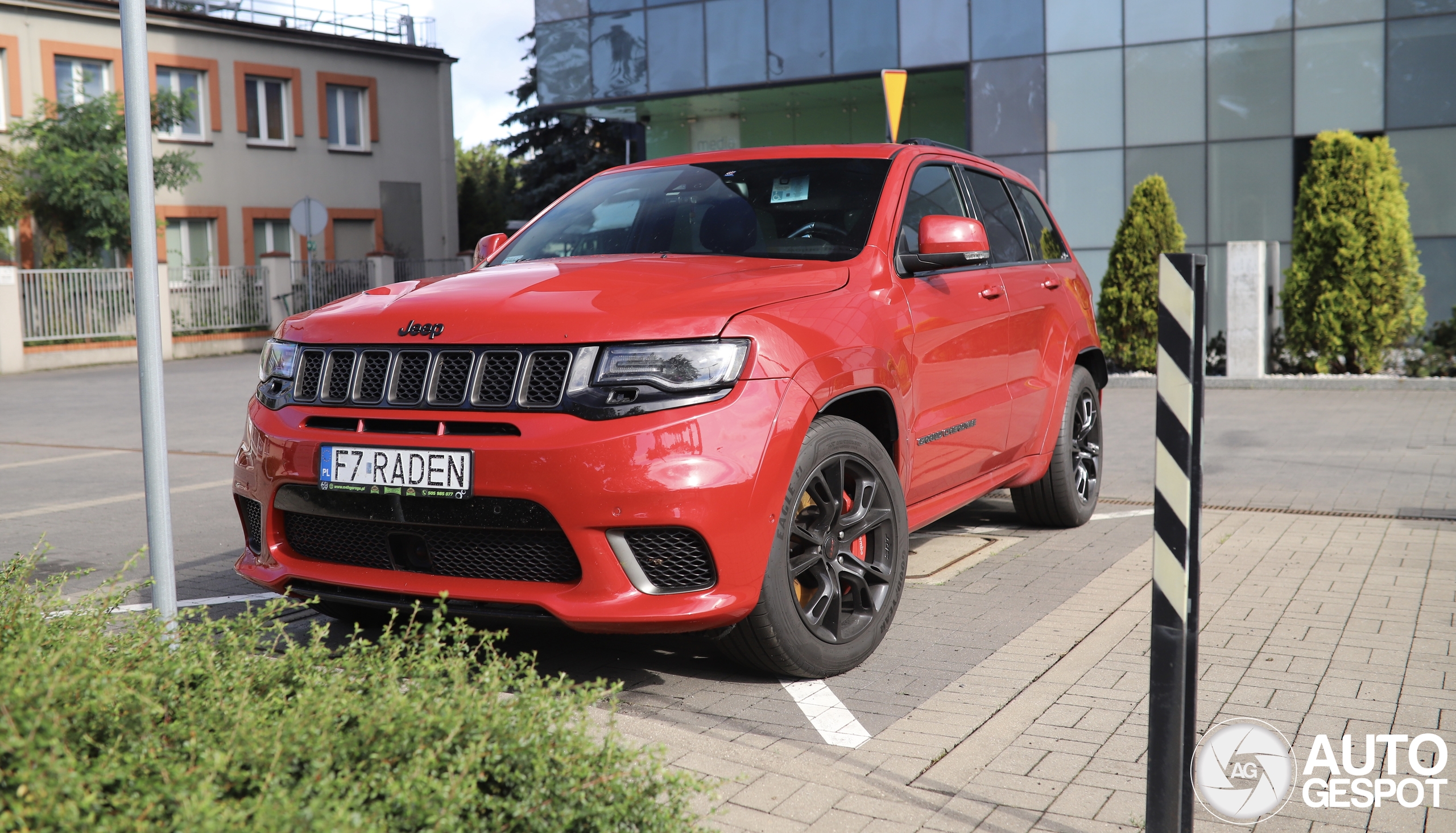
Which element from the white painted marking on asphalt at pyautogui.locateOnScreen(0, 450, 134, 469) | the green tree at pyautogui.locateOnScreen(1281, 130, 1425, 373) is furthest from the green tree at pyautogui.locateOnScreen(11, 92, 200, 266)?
the green tree at pyautogui.locateOnScreen(1281, 130, 1425, 373)

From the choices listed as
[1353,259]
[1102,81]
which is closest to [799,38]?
[1102,81]

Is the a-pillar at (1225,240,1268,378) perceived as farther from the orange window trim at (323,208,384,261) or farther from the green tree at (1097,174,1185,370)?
the orange window trim at (323,208,384,261)

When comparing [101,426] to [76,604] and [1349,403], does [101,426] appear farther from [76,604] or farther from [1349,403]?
[1349,403]

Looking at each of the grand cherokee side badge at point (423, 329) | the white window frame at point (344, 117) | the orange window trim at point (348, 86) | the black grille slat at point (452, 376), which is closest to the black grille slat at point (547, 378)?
the black grille slat at point (452, 376)

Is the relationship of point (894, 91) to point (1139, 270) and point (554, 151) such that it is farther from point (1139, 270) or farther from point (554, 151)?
point (554, 151)

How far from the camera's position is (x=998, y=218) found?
6219 millimetres

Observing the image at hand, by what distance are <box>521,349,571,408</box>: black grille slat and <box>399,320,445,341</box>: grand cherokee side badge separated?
360mm

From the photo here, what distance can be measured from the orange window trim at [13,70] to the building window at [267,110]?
17.4 feet

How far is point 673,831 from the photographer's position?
2.50m

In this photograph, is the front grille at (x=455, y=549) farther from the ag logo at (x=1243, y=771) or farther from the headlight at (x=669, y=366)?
the ag logo at (x=1243, y=771)

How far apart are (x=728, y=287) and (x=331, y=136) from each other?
32.5 m

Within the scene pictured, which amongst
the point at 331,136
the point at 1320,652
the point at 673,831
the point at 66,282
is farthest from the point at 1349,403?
the point at 331,136

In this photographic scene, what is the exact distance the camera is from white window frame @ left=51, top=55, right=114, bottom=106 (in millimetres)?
28141

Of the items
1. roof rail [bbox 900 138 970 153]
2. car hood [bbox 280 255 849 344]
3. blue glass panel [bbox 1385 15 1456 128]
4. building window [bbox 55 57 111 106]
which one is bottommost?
car hood [bbox 280 255 849 344]
